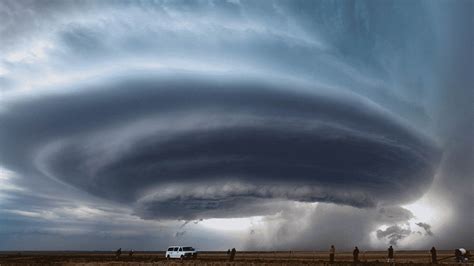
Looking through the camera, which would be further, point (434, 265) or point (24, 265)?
point (24, 265)

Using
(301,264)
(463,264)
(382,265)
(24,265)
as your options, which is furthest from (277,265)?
(24,265)

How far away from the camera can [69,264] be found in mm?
59625

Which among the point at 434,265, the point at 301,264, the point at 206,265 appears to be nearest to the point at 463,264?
the point at 434,265

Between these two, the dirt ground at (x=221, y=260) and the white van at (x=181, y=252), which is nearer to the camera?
the dirt ground at (x=221, y=260)

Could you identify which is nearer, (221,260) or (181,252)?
(221,260)

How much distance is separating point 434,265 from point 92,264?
4116 cm

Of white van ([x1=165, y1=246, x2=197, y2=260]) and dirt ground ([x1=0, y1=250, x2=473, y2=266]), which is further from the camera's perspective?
white van ([x1=165, y1=246, x2=197, y2=260])

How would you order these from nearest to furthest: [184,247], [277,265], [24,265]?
[277,265]
[24,265]
[184,247]

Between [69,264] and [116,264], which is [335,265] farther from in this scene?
[69,264]

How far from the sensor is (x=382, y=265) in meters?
44.4

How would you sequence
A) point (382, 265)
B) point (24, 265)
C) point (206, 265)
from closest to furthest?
point (382, 265) < point (206, 265) < point (24, 265)

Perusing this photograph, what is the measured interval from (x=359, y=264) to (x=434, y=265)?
299 inches

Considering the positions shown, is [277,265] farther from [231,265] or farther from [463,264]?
[463,264]

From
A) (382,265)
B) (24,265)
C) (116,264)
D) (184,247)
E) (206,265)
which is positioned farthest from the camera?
(184,247)
